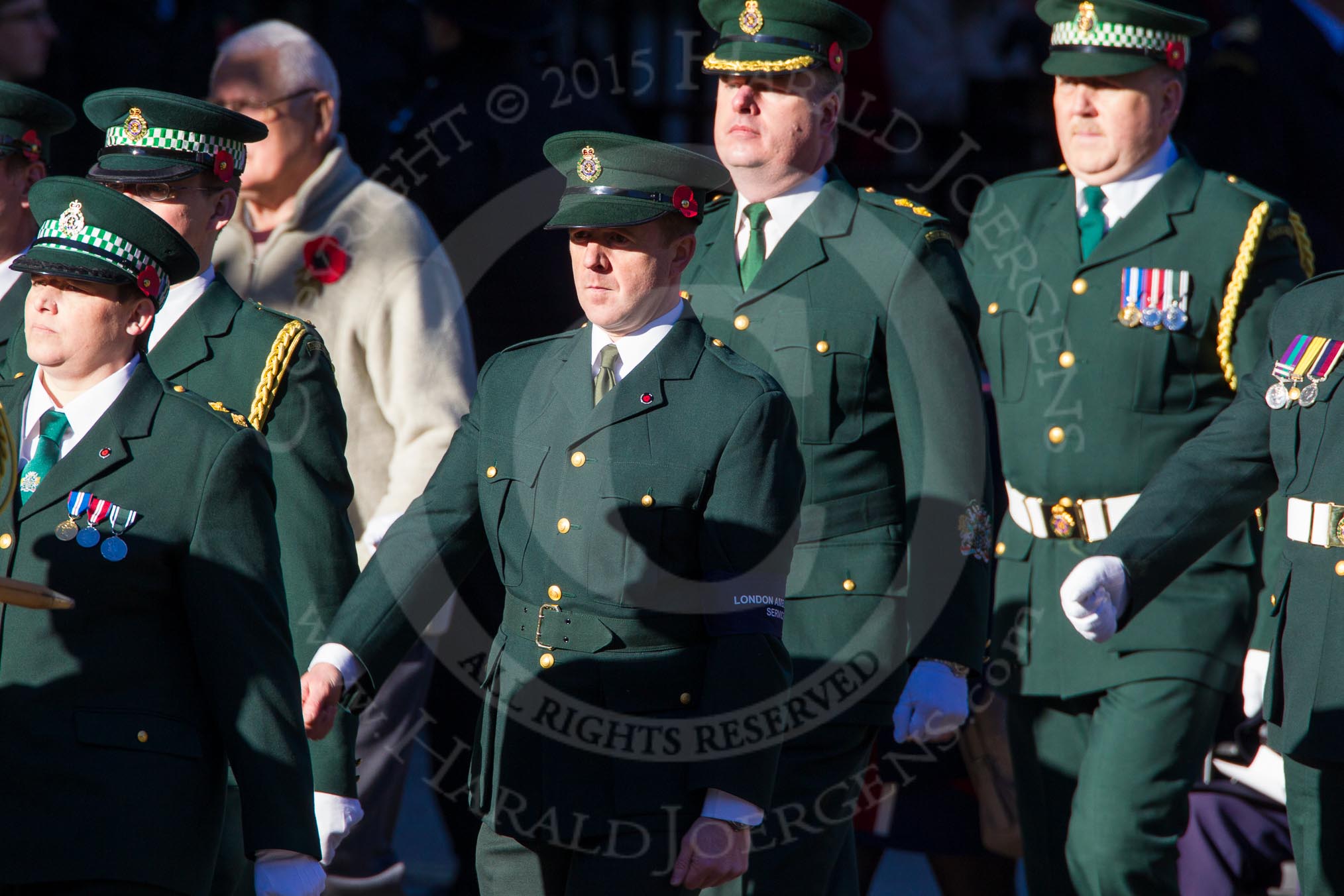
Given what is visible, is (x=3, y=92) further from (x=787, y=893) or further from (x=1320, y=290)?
(x=1320, y=290)

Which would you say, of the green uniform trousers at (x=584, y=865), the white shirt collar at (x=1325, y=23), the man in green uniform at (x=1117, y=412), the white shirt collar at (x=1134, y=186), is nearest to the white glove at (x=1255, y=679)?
the man in green uniform at (x=1117, y=412)

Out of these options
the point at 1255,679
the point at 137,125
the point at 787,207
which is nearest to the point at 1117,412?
the point at 1255,679

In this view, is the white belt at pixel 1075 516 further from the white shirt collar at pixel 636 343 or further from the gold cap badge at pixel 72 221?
the gold cap badge at pixel 72 221

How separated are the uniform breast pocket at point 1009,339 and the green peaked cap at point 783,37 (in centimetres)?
91

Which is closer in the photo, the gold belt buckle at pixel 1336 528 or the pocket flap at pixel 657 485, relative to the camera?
the pocket flap at pixel 657 485

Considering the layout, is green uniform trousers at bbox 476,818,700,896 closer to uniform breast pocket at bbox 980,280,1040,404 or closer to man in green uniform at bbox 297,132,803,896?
man in green uniform at bbox 297,132,803,896

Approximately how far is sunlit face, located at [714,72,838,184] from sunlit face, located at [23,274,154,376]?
5.37ft

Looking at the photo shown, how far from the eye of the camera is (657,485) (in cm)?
394

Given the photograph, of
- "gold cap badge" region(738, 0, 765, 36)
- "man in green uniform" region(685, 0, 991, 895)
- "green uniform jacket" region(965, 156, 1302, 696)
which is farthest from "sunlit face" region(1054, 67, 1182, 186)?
"gold cap badge" region(738, 0, 765, 36)

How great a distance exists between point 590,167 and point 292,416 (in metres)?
0.93

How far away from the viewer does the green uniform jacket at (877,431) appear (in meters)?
4.80

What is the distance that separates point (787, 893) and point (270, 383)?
4.88ft

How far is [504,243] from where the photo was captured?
6500 millimetres

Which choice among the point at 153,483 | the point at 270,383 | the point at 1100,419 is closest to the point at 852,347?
the point at 1100,419
